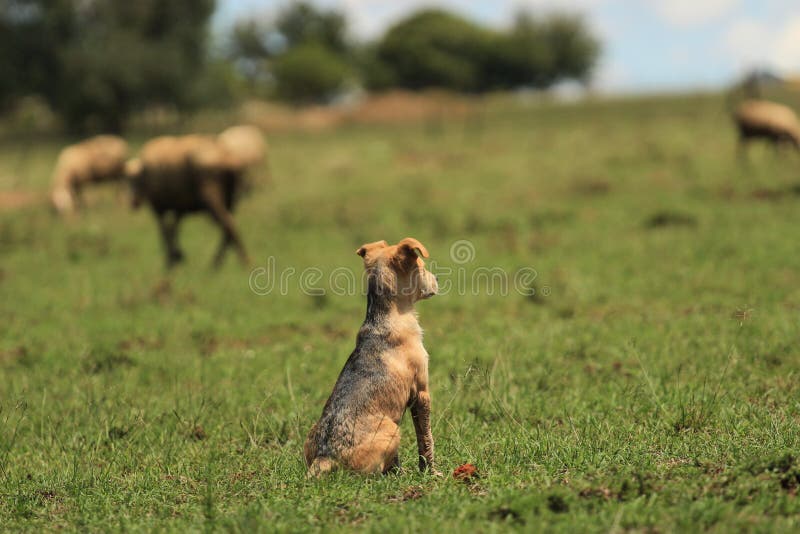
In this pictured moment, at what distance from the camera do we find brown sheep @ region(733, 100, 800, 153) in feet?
70.2

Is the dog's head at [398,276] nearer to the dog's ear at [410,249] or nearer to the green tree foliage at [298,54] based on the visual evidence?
the dog's ear at [410,249]

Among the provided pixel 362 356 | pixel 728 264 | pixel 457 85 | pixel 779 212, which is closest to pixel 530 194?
pixel 779 212

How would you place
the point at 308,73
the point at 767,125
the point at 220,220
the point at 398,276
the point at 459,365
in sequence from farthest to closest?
the point at 308,73 < the point at 767,125 < the point at 220,220 < the point at 459,365 < the point at 398,276

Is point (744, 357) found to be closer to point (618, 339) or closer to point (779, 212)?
point (618, 339)

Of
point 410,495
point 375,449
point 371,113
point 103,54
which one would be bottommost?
point 410,495

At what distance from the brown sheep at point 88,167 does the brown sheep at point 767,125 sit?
1791cm

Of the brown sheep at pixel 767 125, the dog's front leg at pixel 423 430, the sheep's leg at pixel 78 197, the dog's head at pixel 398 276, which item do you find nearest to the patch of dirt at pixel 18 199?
the sheep's leg at pixel 78 197

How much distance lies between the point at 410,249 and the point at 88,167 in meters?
21.6

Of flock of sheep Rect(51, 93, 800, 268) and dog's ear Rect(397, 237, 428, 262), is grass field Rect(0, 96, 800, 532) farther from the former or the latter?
dog's ear Rect(397, 237, 428, 262)

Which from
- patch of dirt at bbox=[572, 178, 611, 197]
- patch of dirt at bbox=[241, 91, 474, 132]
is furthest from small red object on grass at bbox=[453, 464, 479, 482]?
patch of dirt at bbox=[241, 91, 474, 132]

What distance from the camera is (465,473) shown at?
4.76 m

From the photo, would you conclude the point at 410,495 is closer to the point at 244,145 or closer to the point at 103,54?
the point at 244,145

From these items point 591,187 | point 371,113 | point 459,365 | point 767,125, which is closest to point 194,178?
point 459,365

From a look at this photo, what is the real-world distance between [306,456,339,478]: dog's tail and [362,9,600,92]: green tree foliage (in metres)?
76.1
